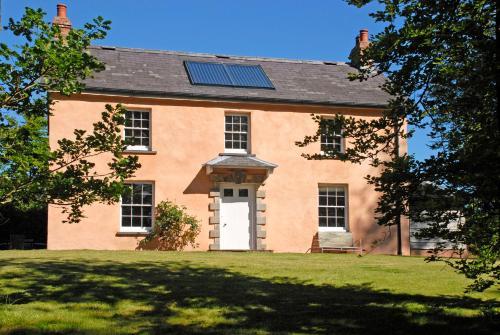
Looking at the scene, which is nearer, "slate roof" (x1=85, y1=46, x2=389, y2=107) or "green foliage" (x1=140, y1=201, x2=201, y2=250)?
"green foliage" (x1=140, y1=201, x2=201, y2=250)

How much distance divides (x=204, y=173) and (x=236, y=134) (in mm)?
1927

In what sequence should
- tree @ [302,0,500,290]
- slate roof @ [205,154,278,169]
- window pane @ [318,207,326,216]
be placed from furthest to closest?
1. window pane @ [318,207,326,216]
2. slate roof @ [205,154,278,169]
3. tree @ [302,0,500,290]

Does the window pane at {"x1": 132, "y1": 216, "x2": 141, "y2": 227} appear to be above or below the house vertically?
below

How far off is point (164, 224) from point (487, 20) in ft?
48.2

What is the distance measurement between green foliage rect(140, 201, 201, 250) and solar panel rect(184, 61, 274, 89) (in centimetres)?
477

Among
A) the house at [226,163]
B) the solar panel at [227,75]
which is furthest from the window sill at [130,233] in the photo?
the solar panel at [227,75]

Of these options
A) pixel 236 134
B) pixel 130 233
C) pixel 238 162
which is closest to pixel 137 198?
pixel 130 233

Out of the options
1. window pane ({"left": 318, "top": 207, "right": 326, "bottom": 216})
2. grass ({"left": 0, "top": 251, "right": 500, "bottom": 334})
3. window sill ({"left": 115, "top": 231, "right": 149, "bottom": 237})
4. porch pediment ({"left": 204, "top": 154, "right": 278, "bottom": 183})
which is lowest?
grass ({"left": 0, "top": 251, "right": 500, "bottom": 334})

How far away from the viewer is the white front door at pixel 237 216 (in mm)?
19953

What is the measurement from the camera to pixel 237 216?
20.1 meters

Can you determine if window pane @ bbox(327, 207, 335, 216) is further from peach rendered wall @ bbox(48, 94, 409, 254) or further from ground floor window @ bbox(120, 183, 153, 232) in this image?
ground floor window @ bbox(120, 183, 153, 232)

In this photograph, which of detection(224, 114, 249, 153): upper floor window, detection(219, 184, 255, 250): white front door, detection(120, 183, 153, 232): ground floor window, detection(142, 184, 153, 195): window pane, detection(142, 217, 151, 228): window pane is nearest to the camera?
detection(120, 183, 153, 232): ground floor window

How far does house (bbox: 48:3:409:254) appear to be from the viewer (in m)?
19.1

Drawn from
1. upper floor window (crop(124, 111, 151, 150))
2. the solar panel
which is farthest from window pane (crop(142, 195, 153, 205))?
the solar panel
